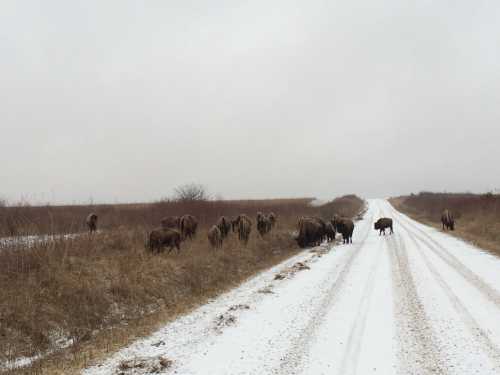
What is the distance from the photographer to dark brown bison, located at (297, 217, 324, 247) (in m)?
19.1

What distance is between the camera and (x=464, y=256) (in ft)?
44.5

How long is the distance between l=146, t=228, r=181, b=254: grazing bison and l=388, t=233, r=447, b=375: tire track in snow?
7.66m

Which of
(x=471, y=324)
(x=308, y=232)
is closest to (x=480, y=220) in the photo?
(x=308, y=232)

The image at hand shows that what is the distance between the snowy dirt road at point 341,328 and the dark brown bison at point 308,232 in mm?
7846

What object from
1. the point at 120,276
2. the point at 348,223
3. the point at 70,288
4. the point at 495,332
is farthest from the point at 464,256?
the point at 70,288

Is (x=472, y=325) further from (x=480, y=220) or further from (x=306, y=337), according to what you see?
(x=480, y=220)

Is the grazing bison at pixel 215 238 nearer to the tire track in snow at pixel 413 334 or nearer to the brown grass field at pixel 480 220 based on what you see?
the tire track in snow at pixel 413 334

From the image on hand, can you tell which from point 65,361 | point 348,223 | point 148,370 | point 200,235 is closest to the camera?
point 148,370

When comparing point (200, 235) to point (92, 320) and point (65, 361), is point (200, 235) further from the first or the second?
point (65, 361)

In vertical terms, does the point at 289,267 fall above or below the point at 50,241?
below

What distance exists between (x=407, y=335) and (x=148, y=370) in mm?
4114

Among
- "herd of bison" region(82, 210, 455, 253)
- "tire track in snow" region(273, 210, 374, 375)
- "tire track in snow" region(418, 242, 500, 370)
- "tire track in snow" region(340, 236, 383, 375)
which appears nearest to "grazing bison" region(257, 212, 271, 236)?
"herd of bison" region(82, 210, 455, 253)

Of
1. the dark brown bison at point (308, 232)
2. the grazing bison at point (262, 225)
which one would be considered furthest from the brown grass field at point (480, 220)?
the grazing bison at point (262, 225)

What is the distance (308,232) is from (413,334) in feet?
43.5
